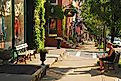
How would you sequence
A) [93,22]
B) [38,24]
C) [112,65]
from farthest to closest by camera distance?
1. [93,22]
2. [38,24]
3. [112,65]

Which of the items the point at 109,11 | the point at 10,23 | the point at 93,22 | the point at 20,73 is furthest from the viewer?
the point at 93,22

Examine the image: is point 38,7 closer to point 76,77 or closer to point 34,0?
point 34,0

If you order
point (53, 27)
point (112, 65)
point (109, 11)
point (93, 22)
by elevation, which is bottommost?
point (53, 27)

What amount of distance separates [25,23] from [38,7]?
5.76 feet

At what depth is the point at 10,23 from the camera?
19.0m

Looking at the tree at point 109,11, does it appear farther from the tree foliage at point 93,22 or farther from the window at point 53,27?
the window at point 53,27

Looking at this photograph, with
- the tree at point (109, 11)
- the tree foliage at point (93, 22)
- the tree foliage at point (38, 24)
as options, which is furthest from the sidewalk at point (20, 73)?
the tree foliage at point (38, 24)

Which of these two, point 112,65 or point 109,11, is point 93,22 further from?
point 112,65

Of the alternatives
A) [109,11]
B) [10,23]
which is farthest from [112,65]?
[10,23]

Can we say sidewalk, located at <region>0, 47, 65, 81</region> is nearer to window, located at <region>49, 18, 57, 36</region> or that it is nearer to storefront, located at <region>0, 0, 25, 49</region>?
storefront, located at <region>0, 0, 25, 49</region>

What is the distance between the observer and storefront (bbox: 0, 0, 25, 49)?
1803 cm

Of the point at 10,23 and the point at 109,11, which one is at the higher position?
the point at 109,11

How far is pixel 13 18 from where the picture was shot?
62.0ft

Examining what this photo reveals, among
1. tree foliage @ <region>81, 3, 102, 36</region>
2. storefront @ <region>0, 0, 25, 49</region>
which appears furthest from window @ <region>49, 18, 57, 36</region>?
storefront @ <region>0, 0, 25, 49</region>
